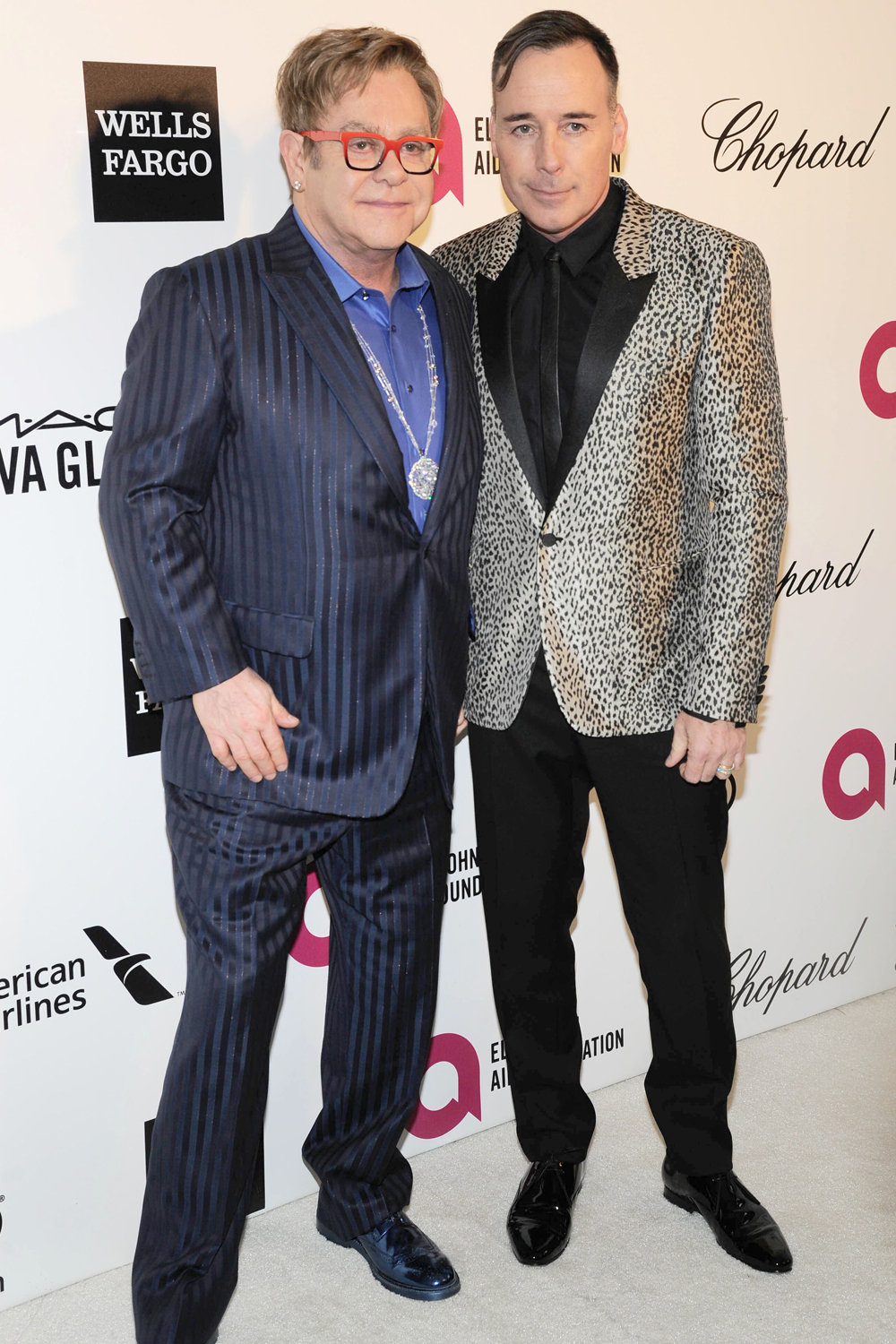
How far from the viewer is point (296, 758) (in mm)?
1955

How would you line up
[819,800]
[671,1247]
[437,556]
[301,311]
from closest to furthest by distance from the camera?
[301,311]
[437,556]
[671,1247]
[819,800]

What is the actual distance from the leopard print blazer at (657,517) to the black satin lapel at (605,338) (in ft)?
0.04

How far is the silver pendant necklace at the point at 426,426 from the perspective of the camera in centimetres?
194

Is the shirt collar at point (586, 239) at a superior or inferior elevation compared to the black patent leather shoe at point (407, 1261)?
superior

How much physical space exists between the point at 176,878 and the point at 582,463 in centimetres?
86

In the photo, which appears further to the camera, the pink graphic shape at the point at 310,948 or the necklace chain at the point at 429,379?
the pink graphic shape at the point at 310,948

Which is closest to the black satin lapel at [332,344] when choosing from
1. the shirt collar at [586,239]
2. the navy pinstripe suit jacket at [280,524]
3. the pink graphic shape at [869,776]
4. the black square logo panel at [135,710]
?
the navy pinstripe suit jacket at [280,524]

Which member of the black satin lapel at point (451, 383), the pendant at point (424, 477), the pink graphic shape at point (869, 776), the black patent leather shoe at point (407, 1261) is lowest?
the black patent leather shoe at point (407, 1261)

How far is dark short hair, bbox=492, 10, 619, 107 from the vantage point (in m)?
1.95

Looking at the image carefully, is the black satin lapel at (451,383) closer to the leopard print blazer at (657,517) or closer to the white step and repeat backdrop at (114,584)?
the leopard print blazer at (657,517)

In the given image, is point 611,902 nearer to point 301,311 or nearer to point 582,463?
point 582,463

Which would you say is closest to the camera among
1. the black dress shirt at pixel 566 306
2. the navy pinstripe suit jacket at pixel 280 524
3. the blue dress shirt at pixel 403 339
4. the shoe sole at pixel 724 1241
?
the navy pinstripe suit jacket at pixel 280 524

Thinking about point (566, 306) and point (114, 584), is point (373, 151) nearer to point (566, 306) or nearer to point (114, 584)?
point (566, 306)

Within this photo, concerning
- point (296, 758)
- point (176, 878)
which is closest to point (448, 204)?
point (296, 758)
